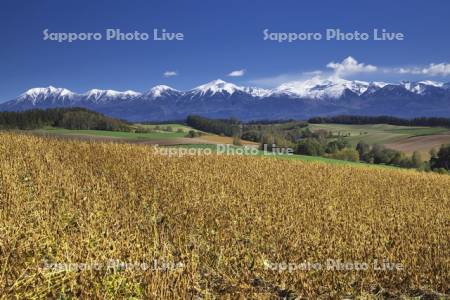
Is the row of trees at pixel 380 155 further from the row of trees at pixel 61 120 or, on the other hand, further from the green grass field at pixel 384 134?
the green grass field at pixel 384 134

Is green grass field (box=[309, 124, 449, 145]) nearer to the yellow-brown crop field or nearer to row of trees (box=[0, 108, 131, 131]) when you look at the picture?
row of trees (box=[0, 108, 131, 131])

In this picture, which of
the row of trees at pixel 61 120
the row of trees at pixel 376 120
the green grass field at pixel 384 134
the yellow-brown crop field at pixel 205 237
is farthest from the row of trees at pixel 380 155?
the row of trees at pixel 376 120

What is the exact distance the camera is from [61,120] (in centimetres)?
6656

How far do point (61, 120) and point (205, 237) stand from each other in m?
64.2

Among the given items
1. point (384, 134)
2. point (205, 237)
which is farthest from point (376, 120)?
point (205, 237)

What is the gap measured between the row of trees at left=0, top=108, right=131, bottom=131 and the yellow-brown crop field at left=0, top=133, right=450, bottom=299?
51.5m

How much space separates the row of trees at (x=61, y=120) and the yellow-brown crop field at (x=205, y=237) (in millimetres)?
51479

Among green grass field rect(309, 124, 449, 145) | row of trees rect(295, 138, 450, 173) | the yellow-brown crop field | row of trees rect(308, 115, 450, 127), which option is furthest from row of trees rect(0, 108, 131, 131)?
row of trees rect(308, 115, 450, 127)

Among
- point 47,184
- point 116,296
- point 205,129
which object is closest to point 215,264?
point 116,296

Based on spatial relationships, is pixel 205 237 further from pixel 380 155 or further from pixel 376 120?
pixel 376 120

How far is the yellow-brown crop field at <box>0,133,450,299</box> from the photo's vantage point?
509cm

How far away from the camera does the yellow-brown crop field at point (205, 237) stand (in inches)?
200

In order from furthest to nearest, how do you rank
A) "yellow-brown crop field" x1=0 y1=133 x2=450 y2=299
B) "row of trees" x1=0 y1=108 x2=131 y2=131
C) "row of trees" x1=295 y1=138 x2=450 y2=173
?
"row of trees" x1=295 y1=138 x2=450 y2=173
"row of trees" x1=0 y1=108 x2=131 y2=131
"yellow-brown crop field" x1=0 y1=133 x2=450 y2=299

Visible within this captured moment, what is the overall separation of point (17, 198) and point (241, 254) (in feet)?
14.5
